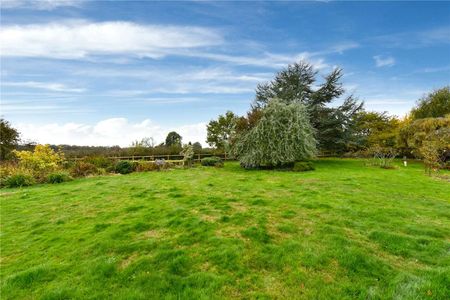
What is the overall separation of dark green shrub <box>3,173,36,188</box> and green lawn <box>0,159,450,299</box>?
5.33 meters

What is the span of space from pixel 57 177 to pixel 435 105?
1557 inches

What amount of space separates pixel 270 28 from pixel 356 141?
1426 cm

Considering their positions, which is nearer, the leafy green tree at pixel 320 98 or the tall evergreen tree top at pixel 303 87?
the leafy green tree at pixel 320 98

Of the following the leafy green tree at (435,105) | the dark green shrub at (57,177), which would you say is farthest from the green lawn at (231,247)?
the leafy green tree at (435,105)

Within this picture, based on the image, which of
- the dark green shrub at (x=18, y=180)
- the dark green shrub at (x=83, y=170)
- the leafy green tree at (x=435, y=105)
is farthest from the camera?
the leafy green tree at (x=435, y=105)

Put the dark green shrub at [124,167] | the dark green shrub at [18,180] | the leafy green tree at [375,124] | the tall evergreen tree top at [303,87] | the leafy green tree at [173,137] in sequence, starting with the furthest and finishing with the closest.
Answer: the leafy green tree at [173,137] < the leafy green tree at [375,124] < the tall evergreen tree top at [303,87] < the dark green shrub at [124,167] < the dark green shrub at [18,180]

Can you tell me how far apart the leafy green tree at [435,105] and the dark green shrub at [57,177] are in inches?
1491

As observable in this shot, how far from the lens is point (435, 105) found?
1238 inches

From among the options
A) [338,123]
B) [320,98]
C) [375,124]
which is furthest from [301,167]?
[375,124]

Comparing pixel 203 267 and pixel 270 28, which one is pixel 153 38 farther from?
pixel 203 267

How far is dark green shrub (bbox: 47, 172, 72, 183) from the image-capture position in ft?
46.8

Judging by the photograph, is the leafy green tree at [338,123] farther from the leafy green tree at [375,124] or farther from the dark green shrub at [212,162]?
the dark green shrub at [212,162]

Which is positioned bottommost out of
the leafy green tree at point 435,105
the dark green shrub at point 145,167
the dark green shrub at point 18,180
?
the dark green shrub at point 18,180

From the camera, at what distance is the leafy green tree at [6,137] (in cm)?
2162
